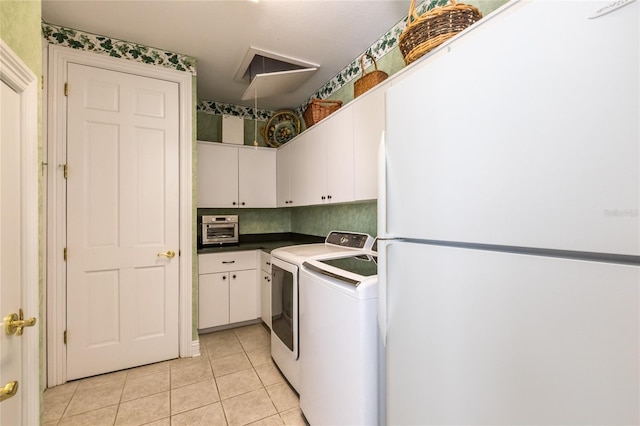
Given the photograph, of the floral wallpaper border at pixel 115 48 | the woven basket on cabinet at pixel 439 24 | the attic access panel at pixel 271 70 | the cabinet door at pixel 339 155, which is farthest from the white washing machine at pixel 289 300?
the floral wallpaper border at pixel 115 48

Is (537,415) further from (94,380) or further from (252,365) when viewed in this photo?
(94,380)

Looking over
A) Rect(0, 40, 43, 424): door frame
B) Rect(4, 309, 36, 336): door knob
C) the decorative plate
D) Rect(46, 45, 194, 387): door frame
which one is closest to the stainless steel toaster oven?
the decorative plate

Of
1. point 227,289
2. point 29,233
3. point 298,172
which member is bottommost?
point 227,289

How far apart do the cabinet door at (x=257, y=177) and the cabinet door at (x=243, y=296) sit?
2.92 ft

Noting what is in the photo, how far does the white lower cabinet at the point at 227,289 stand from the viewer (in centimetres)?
287

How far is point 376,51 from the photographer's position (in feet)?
7.56

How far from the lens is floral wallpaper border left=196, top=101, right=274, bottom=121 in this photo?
350cm

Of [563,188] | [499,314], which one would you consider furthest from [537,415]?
[563,188]

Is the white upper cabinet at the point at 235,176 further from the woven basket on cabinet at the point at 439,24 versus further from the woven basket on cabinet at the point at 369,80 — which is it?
the woven basket on cabinet at the point at 439,24

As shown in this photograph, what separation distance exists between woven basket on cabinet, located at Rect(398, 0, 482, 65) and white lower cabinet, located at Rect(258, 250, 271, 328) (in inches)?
89.5

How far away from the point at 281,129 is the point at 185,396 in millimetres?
2960

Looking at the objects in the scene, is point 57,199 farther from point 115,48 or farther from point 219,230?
point 219,230

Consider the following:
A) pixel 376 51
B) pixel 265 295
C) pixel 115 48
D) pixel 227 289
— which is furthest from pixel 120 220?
pixel 376 51

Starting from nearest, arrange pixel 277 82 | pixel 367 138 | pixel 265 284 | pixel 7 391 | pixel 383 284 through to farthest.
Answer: pixel 7 391
pixel 383 284
pixel 367 138
pixel 277 82
pixel 265 284
